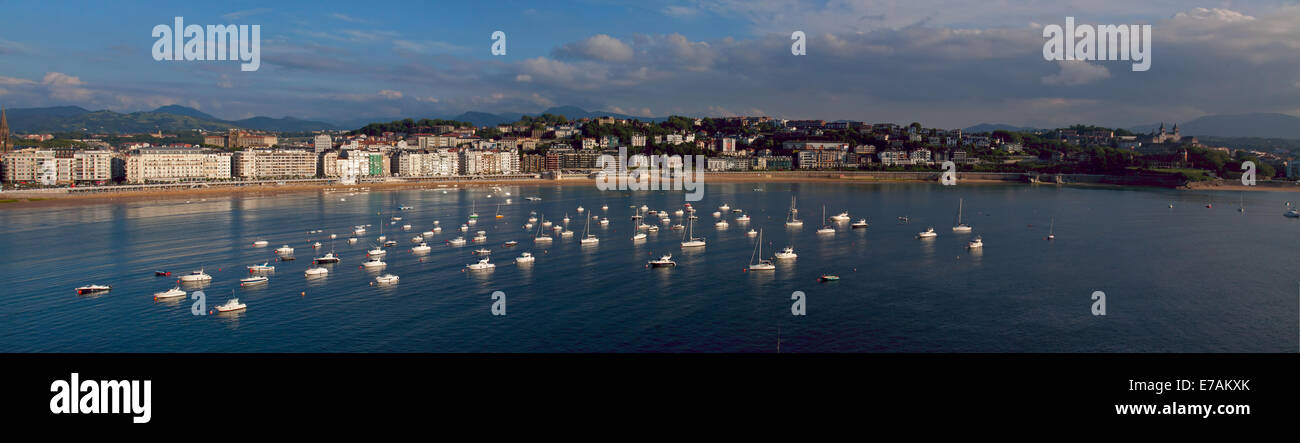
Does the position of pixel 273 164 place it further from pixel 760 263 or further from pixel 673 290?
pixel 673 290

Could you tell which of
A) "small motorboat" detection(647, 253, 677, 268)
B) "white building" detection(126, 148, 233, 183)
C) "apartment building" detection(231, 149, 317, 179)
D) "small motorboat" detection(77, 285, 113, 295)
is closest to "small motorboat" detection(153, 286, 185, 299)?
"small motorboat" detection(77, 285, 113, 295)

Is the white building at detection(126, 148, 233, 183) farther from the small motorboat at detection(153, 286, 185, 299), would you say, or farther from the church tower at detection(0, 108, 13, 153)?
the small motorboat at detection(153, 286, 185, 299)

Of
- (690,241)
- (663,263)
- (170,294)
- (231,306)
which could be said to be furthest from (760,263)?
(170,294)

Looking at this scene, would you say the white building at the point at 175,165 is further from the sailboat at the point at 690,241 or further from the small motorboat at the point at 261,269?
the sailboat at the point at 690,241
